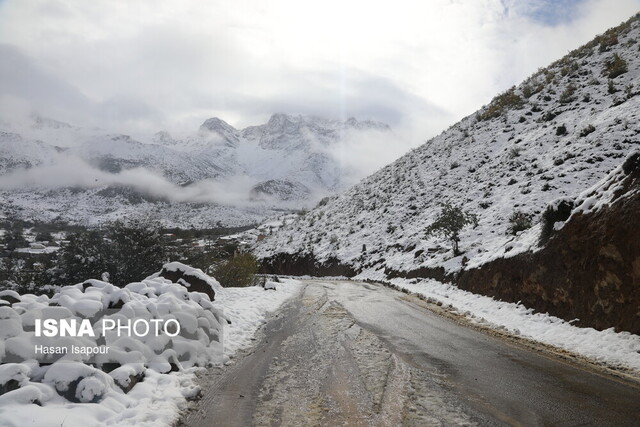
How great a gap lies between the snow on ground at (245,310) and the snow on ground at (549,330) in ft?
21.8

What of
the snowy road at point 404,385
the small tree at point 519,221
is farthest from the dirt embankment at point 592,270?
the small tree at point 519,221

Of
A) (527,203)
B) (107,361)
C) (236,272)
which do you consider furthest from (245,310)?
(527,203)

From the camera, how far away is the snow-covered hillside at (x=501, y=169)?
20.6 m

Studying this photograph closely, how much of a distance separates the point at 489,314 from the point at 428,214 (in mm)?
19235

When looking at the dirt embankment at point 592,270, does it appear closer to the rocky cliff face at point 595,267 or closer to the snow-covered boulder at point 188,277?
the rocky cliff face at point 595,267

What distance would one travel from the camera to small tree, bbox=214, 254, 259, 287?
21.9 meters

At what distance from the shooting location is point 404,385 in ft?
20.4

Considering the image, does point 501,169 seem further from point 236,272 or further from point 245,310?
point 245,310

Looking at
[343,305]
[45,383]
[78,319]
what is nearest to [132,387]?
[45,383]

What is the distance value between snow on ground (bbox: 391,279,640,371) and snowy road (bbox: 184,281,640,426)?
0.97 meters

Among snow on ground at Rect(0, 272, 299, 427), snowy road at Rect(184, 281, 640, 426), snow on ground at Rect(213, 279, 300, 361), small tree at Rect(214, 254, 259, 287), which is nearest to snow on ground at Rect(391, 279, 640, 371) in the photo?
snowy road at Rect(184, 281, 640, 426)

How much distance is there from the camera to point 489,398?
5648 mm

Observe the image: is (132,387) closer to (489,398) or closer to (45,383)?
(45,383)

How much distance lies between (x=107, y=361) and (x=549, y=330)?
984 cm
